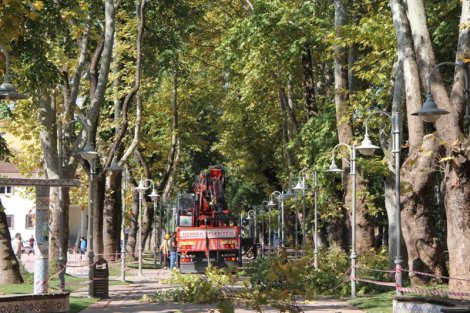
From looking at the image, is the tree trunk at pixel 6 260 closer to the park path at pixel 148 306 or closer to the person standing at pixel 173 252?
the park path at pixel 148 306

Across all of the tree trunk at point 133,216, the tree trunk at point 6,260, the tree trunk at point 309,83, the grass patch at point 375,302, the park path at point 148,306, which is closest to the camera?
the grass patch at point 375,302

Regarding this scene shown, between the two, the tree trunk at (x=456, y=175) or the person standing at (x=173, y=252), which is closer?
the tree trunk at (x=456, y=175)

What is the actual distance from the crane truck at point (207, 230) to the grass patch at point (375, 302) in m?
14.2

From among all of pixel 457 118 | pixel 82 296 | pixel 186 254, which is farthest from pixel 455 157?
pixel 186 254

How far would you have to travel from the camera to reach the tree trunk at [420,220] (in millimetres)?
23078

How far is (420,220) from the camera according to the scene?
23.5 meters

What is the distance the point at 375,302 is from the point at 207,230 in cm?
1753

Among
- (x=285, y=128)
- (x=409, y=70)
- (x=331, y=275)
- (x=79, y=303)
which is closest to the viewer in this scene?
(x=409, y=70)

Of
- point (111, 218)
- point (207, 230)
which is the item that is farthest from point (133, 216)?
point (207, 230)

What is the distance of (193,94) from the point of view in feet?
177

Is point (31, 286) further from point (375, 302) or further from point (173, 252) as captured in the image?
point (173, 252)

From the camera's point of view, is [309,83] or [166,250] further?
[166,250]

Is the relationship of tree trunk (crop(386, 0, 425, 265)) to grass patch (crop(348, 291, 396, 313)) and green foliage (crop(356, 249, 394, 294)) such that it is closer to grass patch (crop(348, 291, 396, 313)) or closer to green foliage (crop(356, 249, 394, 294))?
grass patch (crop(348, 291, 396, 313))

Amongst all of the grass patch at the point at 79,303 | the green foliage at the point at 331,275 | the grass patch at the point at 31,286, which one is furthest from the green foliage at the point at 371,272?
the grass patch at the point at 31,286
